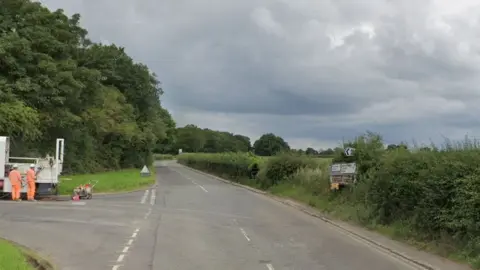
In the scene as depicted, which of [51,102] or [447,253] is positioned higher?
[51,102]

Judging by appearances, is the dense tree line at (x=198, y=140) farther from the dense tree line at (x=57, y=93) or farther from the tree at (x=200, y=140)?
the dense tree line at (x=57, y=93)

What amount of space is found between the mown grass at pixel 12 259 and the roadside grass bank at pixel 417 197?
956cm

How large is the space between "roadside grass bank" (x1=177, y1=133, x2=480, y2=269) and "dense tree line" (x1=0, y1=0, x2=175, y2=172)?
2063cm

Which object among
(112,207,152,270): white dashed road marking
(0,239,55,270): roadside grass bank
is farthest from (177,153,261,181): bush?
(0,239,55,270): roadside grass bank

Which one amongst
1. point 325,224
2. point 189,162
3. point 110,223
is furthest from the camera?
point 189,162

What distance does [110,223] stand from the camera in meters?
19.8

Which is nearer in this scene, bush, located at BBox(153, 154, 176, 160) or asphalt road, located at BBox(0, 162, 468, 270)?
asphalt road, located at BBox(0, 162, 468, 270)

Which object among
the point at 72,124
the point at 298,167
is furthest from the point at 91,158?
the point at 298,167

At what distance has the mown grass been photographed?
33.3 feet

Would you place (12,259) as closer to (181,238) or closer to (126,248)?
(126,248)

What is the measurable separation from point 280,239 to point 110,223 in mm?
6392

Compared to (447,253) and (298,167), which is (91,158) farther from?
(447,253)

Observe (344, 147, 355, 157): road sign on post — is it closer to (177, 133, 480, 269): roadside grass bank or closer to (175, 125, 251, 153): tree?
(177, 133, 480, 269): roadside grass bank

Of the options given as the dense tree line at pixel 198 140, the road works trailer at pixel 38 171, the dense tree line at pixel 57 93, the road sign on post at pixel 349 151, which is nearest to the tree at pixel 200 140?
the dense tree line at pixel 198 140
